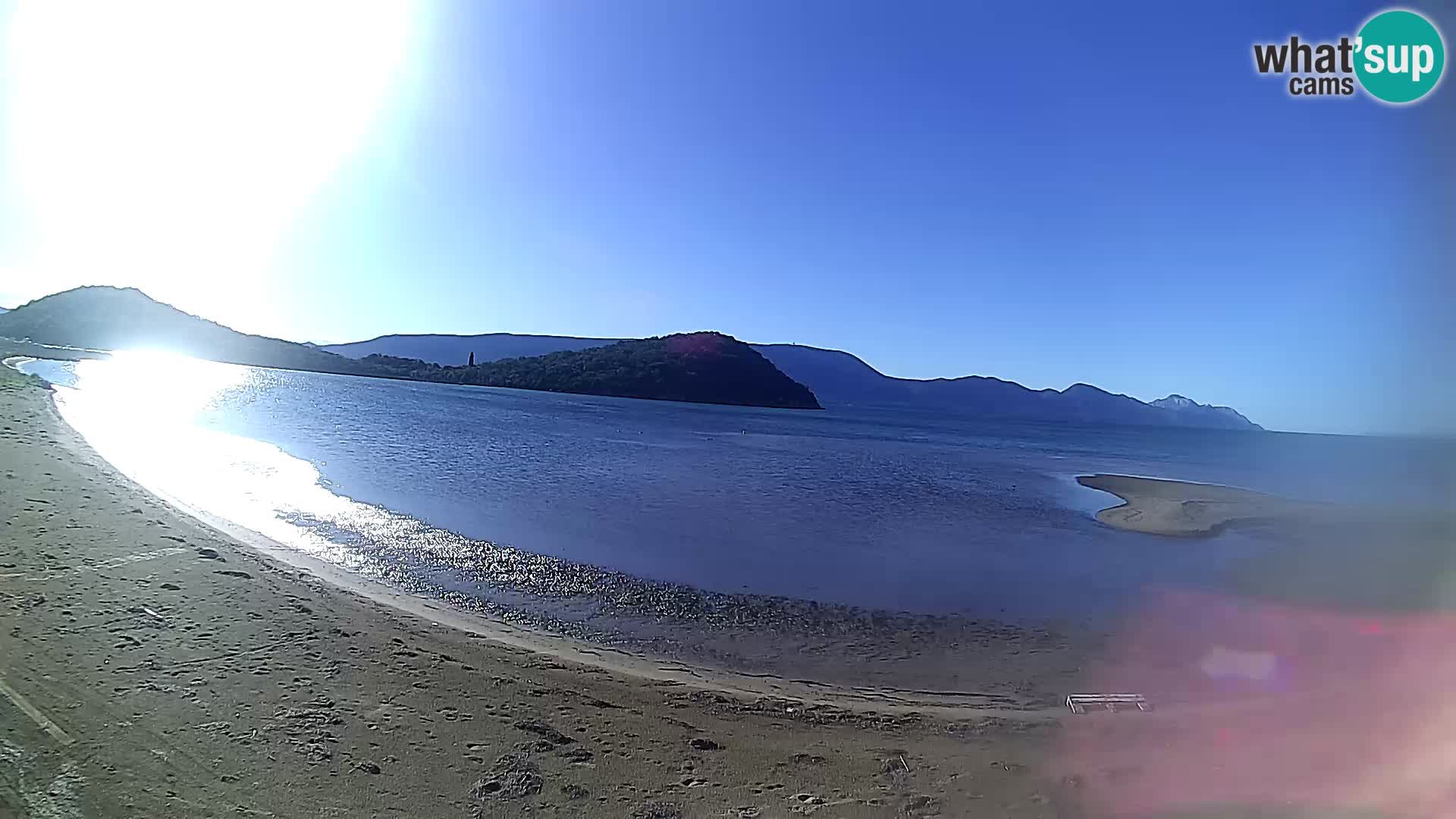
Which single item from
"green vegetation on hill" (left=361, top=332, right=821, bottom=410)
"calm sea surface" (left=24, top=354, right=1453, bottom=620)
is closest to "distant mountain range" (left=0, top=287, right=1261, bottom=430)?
"green vegetation on hill" (left=361, top=332, right=821, bottom=410)

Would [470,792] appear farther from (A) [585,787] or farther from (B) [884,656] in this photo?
(B) [884,656]

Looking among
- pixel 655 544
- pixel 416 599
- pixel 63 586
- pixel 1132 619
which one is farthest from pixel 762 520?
pixel 63 586

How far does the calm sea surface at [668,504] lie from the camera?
49.0 feet

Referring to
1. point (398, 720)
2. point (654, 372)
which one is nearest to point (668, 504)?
point (398, 720)

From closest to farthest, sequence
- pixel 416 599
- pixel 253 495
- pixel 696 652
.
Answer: pixel 696 652, pixel 416 599, pixel 253 495

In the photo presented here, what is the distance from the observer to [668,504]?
907 inches

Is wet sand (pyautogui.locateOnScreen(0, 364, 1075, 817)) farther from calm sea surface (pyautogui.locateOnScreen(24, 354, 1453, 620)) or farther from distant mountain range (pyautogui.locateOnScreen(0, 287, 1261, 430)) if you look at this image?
distant mountain range (pyautogui.locateOnScreen(0, 287, 1261, 430))

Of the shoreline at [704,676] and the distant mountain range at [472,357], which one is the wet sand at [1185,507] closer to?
the shoreline at [704,676]

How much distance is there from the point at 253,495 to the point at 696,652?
47.8 ft

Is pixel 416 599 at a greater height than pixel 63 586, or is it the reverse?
pixel 63 586

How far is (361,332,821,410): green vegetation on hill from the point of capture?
153 m

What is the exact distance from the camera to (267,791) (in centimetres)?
523

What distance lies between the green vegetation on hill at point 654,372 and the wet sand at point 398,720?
5571 inches

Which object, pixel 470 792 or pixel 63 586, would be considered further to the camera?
pixel 63 586
